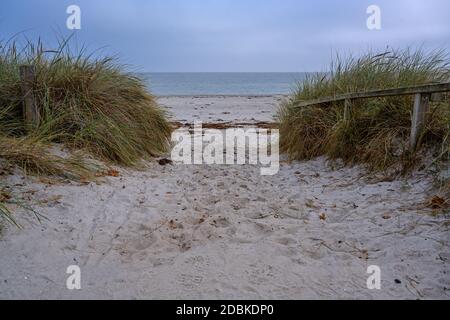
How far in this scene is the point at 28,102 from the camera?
4.54 meters

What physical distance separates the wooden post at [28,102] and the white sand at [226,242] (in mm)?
1203

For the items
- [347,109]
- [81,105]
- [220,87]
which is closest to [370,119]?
[347,109]

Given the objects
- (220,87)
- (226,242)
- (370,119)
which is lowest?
(226,242)

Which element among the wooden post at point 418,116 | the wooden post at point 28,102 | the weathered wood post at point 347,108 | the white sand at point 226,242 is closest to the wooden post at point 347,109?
the weathered wood post at point 347,108

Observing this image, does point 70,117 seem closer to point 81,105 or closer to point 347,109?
point 81,105

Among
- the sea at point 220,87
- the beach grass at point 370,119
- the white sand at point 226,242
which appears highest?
the sea at point 220,87

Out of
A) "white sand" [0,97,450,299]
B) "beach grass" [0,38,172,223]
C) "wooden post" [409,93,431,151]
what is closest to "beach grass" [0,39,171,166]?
"beach grass" [0,38,172,223]

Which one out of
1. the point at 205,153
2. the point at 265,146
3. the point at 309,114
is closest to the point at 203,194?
the point at 205,153

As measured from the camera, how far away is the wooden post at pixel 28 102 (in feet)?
14.8

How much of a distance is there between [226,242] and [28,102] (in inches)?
124

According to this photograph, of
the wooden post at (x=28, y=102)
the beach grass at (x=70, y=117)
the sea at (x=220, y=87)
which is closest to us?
the beach grass at (x=70, y=117)

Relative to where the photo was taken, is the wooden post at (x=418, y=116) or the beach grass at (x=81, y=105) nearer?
the wooden post at (x=418, y=116)

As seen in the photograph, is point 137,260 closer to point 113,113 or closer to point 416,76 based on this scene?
point 113,113

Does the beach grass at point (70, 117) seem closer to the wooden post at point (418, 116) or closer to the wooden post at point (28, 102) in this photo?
the wooden post at point (28, 102)
